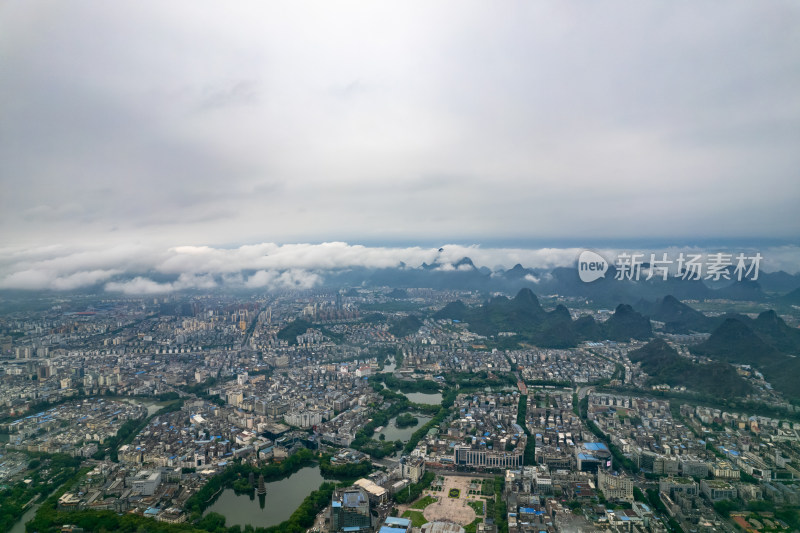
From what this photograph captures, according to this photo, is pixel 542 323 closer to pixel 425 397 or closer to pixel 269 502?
pixel 425 397

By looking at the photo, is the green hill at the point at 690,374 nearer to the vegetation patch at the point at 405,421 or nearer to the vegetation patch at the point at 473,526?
the vegetation patch at the point at 405,421

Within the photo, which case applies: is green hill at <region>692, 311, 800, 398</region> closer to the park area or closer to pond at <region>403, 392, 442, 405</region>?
pond at <region>403, 392, 442, 405</region>

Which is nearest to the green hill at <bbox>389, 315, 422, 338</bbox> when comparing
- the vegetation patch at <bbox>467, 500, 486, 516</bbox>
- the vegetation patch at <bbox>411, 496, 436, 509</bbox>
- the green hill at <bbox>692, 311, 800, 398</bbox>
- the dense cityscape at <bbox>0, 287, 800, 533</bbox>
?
the dense cityscape at <bbox>0, 287, 800, 533</bbox>

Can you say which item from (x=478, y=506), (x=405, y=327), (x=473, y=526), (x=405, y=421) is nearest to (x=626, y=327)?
(x=405, y=327)

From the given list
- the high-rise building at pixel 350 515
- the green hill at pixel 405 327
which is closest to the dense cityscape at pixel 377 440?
the high-rise building at pixel 350 515

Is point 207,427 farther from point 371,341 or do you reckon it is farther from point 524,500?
point 371,341
